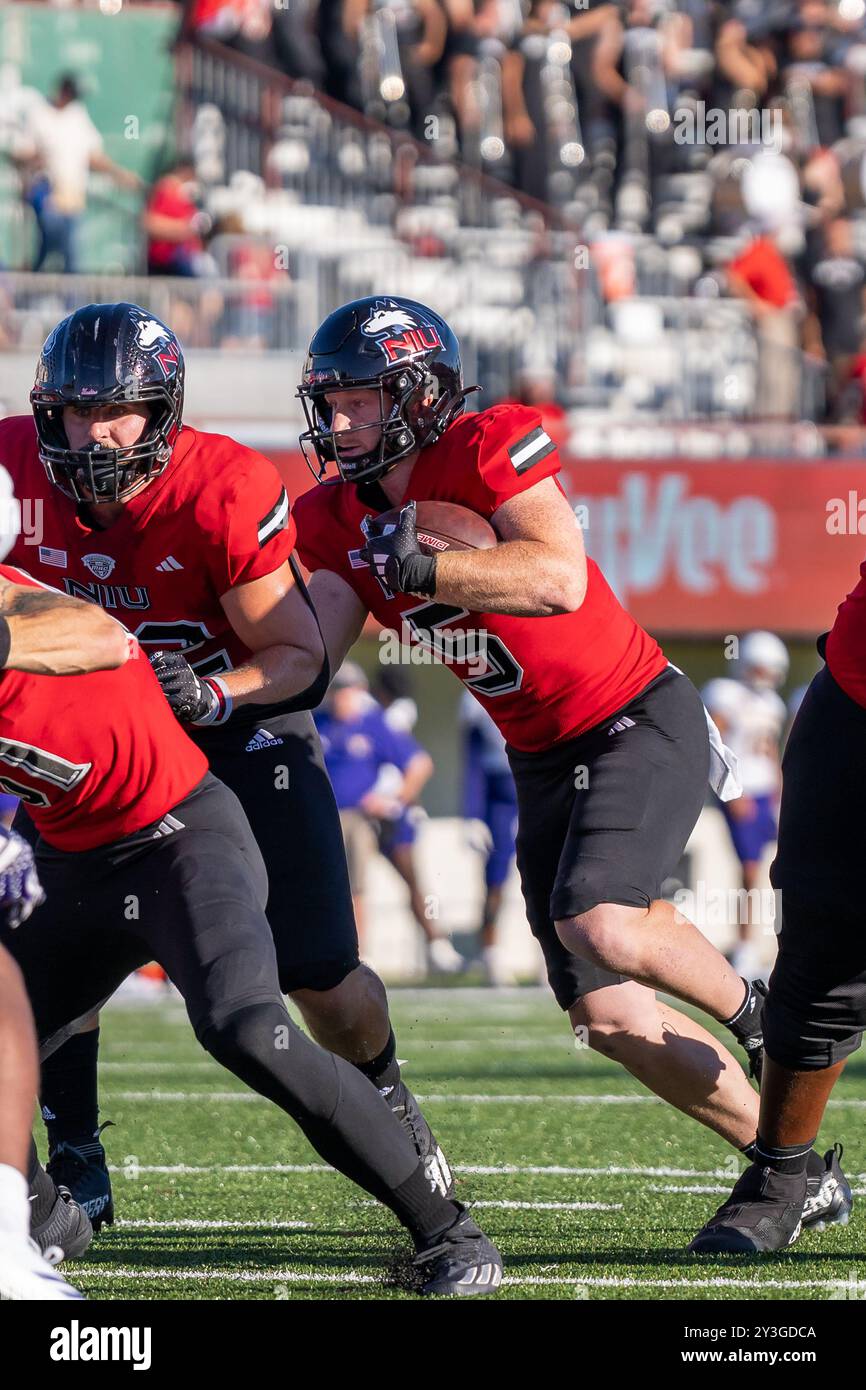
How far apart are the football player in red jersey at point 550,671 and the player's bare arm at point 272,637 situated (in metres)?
0.19

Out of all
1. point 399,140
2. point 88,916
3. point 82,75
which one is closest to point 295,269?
point 399,140

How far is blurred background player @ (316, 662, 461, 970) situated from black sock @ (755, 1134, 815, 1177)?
675 cm

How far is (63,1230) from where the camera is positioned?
3.93 m

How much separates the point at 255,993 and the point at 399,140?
11125 mm

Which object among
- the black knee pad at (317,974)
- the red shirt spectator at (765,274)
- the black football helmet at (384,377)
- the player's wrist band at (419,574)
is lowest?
the black knee pad at (317,974)

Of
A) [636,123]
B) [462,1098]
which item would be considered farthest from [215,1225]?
[636,123]

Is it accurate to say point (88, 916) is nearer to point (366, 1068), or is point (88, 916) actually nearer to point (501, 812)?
point (366, 1068)

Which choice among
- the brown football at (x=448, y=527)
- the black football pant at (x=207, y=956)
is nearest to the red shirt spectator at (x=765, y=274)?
the brown football at (x=448, y=527)

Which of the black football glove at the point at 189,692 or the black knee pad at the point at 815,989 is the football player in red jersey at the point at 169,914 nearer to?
the black football glove at the point at 189,692

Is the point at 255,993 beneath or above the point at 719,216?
beneath

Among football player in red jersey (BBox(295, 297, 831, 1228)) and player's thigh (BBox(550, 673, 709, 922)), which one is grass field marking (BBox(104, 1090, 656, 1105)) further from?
player's thigh (BBox(550, 673, 709, 922))

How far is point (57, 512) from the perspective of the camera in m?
4.27

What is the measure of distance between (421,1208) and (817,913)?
3.07ft

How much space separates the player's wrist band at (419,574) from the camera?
3994 mm
